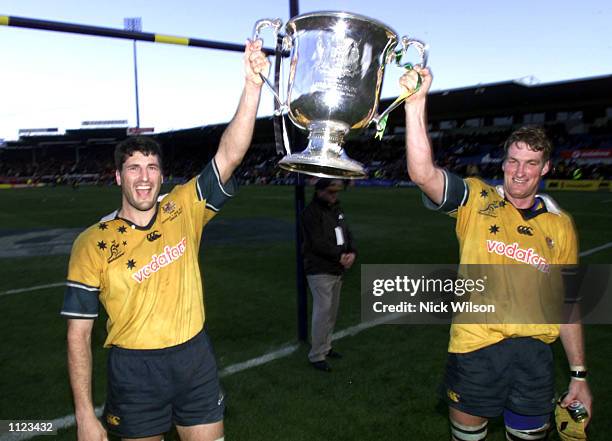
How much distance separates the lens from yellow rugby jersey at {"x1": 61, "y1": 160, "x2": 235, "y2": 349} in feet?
7.98

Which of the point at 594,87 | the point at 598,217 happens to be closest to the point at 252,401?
the point at 598,217

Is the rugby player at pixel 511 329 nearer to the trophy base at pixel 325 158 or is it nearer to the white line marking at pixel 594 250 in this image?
the trophy base at pixel 325 158

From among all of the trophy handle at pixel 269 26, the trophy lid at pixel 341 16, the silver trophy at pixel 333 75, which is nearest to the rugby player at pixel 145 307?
the trophy handle at pixel 269 26

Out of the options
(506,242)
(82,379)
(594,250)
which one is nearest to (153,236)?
(82,379)

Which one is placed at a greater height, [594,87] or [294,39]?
[594,87]

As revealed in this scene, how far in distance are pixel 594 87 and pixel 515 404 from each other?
34.5 metres

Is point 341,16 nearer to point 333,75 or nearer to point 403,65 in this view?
point 333,75

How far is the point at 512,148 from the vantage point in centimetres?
262

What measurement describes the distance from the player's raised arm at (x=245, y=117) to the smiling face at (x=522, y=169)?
4.48 ft

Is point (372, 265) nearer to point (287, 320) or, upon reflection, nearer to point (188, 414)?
point (287, 320)

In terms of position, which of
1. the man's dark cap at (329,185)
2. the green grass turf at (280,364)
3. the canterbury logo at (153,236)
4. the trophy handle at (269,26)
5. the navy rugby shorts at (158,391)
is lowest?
the green grass turf at (280,364)

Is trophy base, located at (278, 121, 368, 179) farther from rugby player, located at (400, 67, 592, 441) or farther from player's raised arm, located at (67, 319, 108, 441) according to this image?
player's raised arm, located at (67, 319, 108, 441)

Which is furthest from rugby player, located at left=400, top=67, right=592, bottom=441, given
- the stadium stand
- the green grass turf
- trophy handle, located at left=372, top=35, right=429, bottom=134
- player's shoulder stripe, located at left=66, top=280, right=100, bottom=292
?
the stadium stand

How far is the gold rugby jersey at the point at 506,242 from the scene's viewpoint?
2621 millimetres
